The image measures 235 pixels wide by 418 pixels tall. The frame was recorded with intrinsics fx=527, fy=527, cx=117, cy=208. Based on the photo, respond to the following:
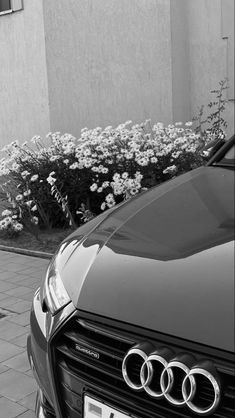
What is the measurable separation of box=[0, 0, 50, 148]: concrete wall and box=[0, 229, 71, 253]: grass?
184cm

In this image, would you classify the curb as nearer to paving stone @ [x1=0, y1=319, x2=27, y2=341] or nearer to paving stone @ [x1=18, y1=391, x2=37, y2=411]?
paving stone @ [x1=0, y1=319, x2=27, y2=341]

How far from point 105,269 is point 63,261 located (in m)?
0.36

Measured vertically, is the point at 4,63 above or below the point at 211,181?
above

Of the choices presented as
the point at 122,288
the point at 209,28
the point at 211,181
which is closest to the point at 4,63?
the point at 209,28

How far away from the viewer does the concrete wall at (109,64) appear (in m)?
7.64

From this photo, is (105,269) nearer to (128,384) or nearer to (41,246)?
(128,384)

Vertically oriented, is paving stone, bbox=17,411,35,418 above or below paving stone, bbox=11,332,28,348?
above

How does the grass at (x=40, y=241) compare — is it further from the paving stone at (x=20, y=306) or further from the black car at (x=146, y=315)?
the black car at (x=146, y=315)

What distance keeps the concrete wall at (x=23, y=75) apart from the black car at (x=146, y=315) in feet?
18.9

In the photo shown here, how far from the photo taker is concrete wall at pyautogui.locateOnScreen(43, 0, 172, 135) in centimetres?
764

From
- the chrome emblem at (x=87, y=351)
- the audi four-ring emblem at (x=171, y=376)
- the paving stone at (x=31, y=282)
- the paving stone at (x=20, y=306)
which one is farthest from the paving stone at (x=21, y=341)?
the audi four-ring emblem at (x=171, y=376)

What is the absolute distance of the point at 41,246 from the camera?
600 centimetres

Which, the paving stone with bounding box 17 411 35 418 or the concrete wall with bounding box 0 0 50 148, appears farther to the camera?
the concrete wall with bounding box 0 0 50 148

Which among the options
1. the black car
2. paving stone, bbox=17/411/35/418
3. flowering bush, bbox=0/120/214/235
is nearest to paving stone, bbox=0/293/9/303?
flowering bush, bbox=0/120/214/235
